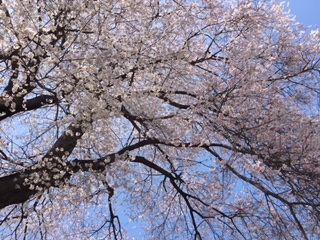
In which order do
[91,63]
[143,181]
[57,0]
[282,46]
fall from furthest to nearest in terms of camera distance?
[143,181] < [282,46] < [57,0] < [91,63]

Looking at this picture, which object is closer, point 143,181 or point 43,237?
point 43,237

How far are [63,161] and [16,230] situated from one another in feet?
7.33

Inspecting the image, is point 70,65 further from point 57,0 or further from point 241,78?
point 241,78

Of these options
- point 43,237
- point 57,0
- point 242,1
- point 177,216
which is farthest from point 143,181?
point 57,0

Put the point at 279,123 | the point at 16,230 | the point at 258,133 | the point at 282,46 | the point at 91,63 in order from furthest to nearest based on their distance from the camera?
the point at 282,46, the point at 16,230, the point at 279,123, the point at 258,133, the point at 91,63

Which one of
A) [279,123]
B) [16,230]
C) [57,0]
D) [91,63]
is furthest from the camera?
[16,230]

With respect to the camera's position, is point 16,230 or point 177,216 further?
point 177,216

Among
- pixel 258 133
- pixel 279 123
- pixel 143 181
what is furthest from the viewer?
pixel 143 181

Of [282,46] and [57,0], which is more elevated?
[282,46]

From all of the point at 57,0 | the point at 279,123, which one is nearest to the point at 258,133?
the point at 279,123

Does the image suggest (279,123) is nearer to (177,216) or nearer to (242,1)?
(242,1)

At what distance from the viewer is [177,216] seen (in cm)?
Answer: 869

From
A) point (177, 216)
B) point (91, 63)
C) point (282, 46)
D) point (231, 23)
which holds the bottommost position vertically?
point (91, 63)

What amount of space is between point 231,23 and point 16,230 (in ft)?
16.0
